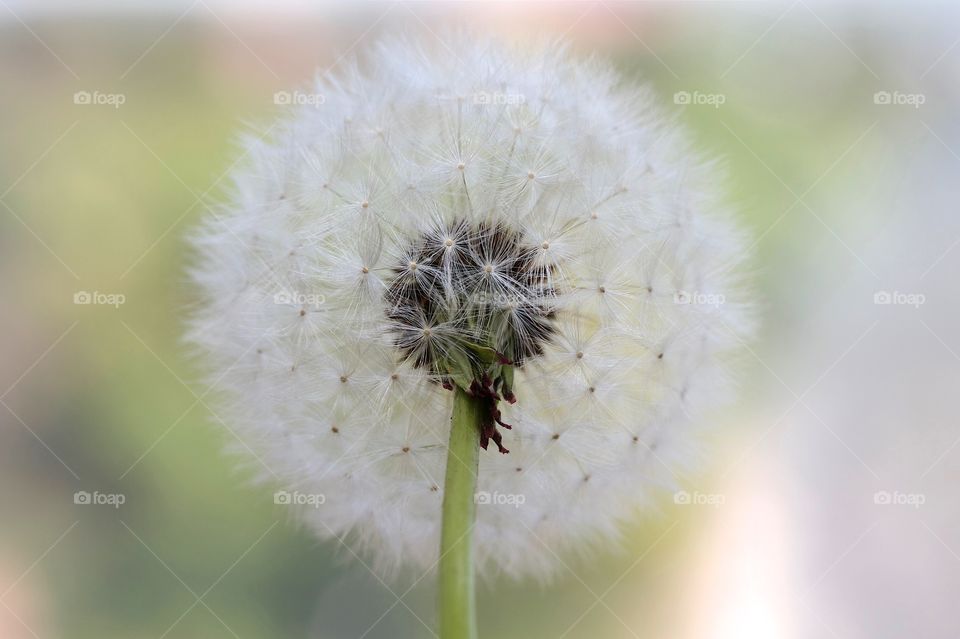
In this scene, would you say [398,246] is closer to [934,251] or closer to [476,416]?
[476,416]

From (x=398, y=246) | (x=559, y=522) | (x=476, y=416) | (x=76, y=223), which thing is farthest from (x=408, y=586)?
(x=76, y=223)

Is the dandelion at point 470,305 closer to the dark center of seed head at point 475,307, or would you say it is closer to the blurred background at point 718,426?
the dark center of seed head at point 475,307

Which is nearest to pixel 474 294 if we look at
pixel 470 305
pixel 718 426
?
pixel 470 305

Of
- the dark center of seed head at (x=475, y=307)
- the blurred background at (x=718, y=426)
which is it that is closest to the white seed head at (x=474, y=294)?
the dark center of seed head at (x=475, y=307)

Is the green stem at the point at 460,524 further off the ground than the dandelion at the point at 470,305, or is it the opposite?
the dandelion at the point at 470,305

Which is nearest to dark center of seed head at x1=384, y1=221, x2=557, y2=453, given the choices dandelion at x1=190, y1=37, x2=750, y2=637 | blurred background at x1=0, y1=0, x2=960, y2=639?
dandelion at x1=190, y1=37, x2=750, y2=637

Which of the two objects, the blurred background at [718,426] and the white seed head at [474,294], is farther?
the blurred background at [718,426]

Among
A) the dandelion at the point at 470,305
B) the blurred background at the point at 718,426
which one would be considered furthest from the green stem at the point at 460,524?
the blurred background at the point at 718,426

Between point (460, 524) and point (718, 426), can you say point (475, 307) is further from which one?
point (718, 426)
